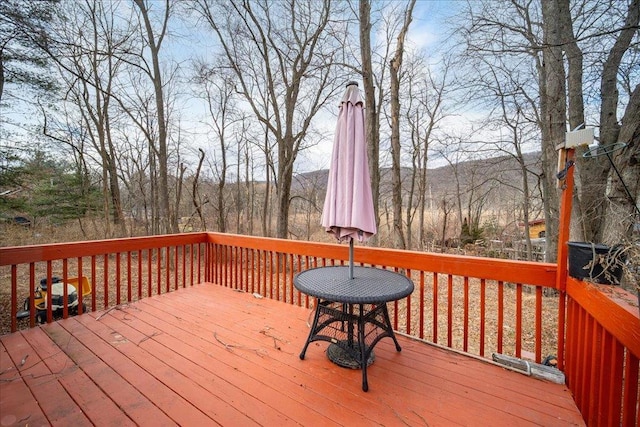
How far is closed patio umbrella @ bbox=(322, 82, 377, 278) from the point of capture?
2.01 m

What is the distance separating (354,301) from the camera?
1.72 m

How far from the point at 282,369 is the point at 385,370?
2.50ft

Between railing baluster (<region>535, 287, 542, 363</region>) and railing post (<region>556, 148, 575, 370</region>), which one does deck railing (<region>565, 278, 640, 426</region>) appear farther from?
railing baluster (<region>535, 287, 542, 363</region>)

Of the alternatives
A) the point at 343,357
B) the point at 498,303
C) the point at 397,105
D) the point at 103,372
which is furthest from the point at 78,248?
the point at 397,105

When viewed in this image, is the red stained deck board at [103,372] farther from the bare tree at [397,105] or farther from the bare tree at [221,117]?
the bare tree at [221,117]

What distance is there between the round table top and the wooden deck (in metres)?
0.63

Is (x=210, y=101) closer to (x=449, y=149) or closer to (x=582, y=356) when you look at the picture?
(x=449, y=149)

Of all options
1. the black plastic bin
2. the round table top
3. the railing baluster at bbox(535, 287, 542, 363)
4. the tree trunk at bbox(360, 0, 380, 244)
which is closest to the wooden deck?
the railing baluster at bbox(535, 287, 542, 363)

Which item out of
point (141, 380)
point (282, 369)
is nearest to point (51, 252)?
point (141, 380)

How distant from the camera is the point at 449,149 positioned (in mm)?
10742

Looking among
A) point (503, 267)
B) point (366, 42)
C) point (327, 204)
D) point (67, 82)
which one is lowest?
point (503, 267)

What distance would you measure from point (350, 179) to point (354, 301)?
86 centimetres

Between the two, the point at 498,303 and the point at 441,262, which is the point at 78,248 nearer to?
the point at 441,262

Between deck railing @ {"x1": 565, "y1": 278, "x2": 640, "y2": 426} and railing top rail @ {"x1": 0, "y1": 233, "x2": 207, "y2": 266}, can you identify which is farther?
railing top rail @ {"x1": 0, "y1": 233, "x2": 207, "y2": 266}
